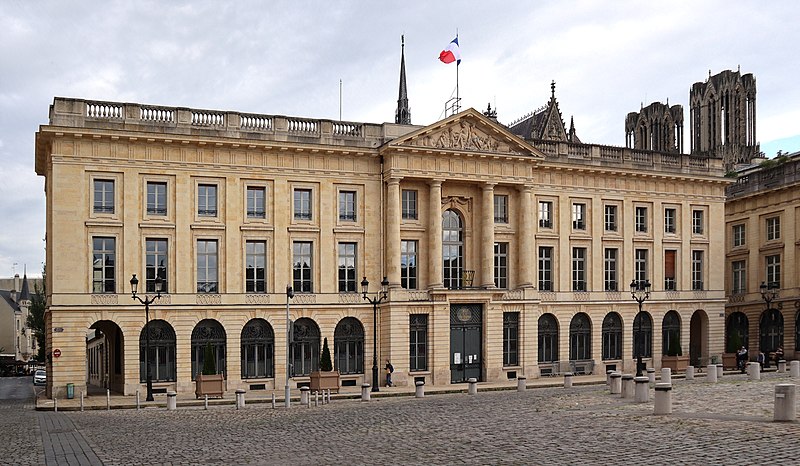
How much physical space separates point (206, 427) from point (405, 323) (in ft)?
68.4

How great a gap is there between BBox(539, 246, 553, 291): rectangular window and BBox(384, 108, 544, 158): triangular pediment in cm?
559

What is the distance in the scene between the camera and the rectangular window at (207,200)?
4275cm

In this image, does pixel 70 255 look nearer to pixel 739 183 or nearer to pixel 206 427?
pixel 206 427

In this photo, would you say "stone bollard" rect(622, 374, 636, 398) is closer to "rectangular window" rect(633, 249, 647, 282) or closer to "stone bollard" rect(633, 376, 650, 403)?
"stone bollard" rect(633, 376, 650, 403)

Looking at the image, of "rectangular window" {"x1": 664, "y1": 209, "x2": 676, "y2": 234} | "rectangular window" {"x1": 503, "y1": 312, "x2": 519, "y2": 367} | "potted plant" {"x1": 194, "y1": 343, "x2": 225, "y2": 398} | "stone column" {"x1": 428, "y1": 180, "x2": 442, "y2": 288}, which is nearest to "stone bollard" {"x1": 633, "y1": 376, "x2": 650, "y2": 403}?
"potted plant" {"x1": 194, "y1": 343, "x2": 225, "y2": 398}

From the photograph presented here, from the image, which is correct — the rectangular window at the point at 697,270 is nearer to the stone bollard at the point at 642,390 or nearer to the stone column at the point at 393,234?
the stone column at the point at 393,234

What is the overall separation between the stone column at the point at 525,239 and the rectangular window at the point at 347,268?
31.5 feet

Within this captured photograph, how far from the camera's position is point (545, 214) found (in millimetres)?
50438

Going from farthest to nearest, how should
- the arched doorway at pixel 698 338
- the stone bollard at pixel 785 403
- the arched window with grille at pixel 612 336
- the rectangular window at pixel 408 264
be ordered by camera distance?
the arched doorway at pixel 698 338 → the arched window with grille at pixel 612 336 → the rectangular window at pixel 408 264 → the stone bollard at pixel 785 403

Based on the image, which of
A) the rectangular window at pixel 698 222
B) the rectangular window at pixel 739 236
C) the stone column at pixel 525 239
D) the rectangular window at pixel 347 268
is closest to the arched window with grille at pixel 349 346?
the rectangular window at pixel 347 268

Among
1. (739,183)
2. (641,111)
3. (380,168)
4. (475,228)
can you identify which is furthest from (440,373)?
(641,111)

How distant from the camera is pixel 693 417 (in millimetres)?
22688

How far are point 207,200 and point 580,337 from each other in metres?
23.0

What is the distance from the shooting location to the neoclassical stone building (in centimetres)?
4072
